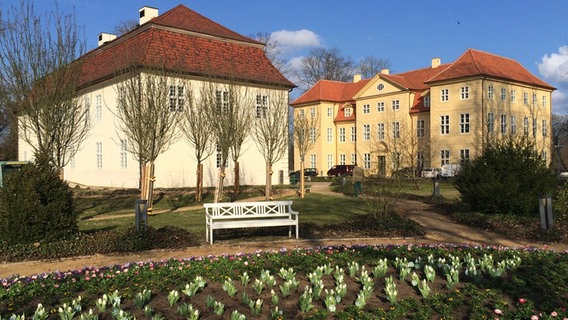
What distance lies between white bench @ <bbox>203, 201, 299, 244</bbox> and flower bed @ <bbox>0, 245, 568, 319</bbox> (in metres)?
2.76

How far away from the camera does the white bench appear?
31.8 ft

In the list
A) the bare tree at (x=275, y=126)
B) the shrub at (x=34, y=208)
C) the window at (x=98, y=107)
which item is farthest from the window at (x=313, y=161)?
the shrub at (x=34, y=208)

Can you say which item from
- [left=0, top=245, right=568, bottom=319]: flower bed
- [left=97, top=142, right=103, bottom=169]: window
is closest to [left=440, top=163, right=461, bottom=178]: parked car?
[left=97, top=142, right=103, bottom=169]: window

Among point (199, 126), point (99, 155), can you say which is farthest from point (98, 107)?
point (199, 126)

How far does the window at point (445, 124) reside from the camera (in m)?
45.2

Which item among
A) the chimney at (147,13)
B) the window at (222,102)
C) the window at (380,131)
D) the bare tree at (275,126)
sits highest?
the chimney at (147,13)

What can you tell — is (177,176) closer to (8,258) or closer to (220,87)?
(220,87)

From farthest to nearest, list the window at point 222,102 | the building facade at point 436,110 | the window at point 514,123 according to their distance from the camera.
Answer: the window at point 514,123
the building facade at point 436,110
the window at point 222,102

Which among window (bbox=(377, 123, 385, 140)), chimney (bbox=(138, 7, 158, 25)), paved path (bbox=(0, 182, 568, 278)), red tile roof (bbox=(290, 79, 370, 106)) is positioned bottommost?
paved path (bbox=(0, 182, 568, 278))

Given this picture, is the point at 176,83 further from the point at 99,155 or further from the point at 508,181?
the point at 508,181

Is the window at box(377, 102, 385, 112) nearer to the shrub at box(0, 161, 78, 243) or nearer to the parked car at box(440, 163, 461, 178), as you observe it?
the parked car at box(440, 163, 461, 178)

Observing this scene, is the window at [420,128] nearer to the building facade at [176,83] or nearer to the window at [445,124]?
the window at [445,124]

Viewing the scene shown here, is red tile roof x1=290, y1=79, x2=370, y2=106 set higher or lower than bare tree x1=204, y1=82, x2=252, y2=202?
higher

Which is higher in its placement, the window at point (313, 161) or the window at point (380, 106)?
the window at point (380, 106)
